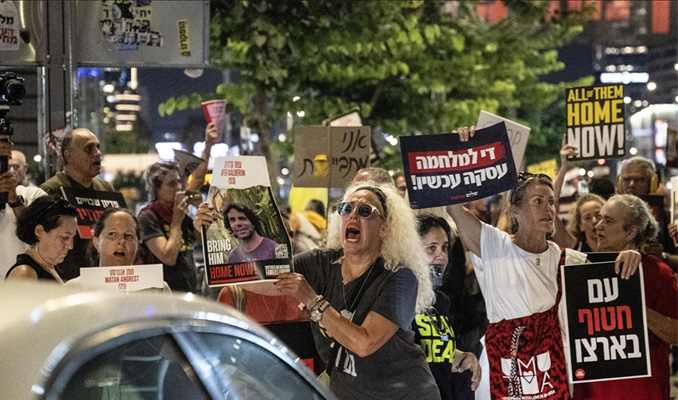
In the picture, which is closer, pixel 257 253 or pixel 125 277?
pixel 257 253

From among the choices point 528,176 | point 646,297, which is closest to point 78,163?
point 528,176

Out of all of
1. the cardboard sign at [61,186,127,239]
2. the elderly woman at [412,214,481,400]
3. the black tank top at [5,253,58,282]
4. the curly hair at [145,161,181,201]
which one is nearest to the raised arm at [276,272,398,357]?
the elderly woman at [412,214,481,400]

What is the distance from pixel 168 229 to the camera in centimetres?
862

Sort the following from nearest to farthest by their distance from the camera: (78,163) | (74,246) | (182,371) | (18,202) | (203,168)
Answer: (182,371)
(74,246)
(18,202)
(78,163)
(203,168)

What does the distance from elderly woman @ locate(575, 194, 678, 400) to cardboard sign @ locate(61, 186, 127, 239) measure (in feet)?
11.3

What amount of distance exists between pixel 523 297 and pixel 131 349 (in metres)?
3.89

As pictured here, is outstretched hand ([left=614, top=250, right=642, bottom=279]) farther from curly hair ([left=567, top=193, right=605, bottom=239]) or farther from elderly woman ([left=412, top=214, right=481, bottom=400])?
curly hair ([left=567, top=193, right=605, bottom=239])

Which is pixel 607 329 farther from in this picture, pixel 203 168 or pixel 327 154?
pixel 327 154

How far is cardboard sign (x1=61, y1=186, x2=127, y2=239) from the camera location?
724 centimetres

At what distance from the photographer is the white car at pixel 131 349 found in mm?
2426

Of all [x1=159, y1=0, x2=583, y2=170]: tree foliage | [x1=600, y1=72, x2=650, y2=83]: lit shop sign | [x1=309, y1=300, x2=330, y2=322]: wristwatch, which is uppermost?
[x1=600, y1=72, x2=650, y2=83]: lit shop sign

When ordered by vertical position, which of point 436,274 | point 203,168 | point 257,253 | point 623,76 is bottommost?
point 436,274

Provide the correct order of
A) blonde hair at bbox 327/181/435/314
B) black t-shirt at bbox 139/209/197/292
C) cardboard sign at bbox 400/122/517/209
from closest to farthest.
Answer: blonde hair at bbox 327/181/435/314, cardboard sign at bbox 400/122/517/209, black t-shirt at bbox 139/209/197/292

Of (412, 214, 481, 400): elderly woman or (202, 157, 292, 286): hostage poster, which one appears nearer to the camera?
(202, 157, 292, 286): hostage poster
